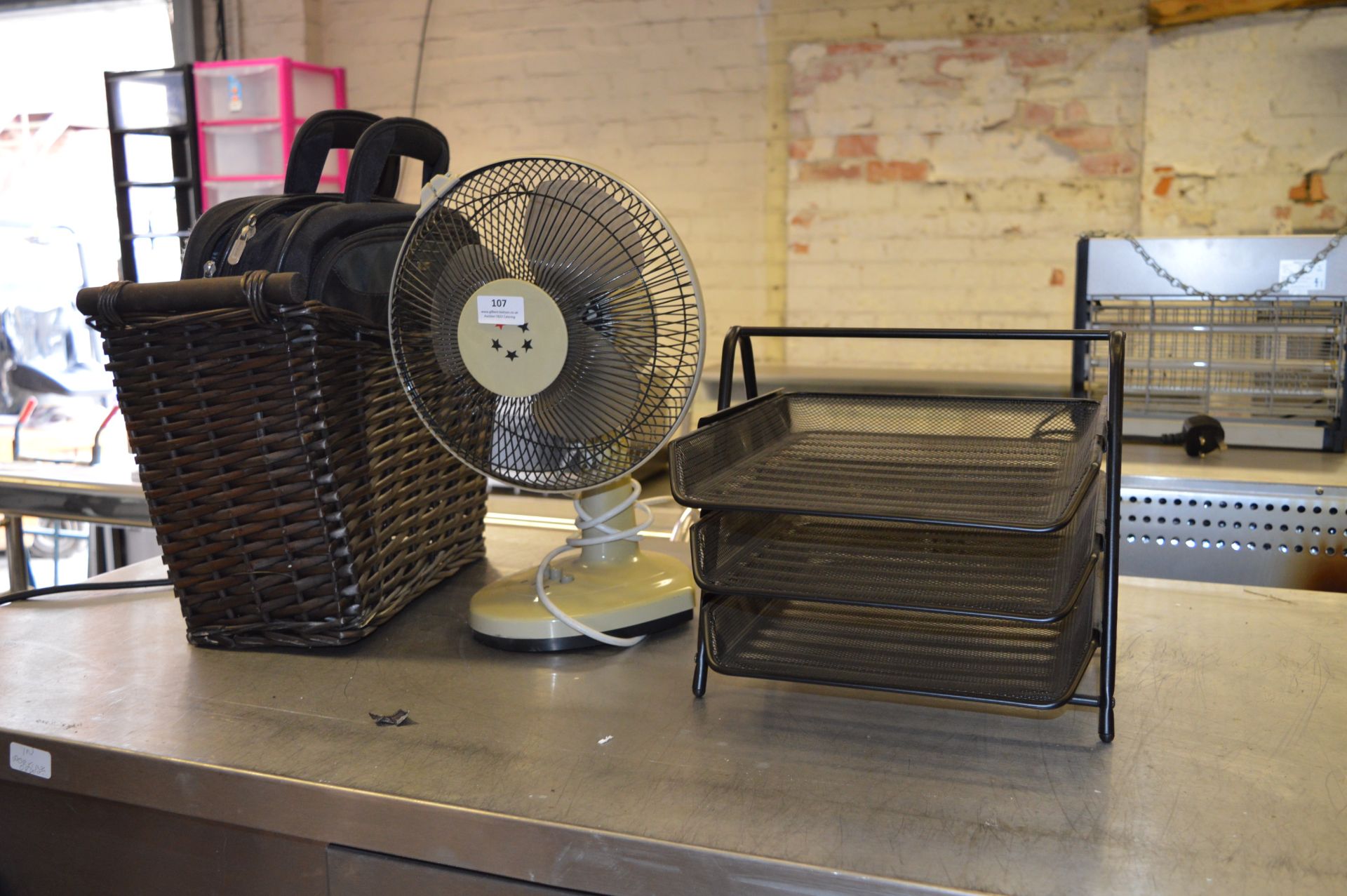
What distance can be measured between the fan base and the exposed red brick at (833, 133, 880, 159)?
2.66 m

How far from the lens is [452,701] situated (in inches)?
30.2

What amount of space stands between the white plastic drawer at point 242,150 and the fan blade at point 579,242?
330 centimetres

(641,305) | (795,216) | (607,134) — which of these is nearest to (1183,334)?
(641,305)

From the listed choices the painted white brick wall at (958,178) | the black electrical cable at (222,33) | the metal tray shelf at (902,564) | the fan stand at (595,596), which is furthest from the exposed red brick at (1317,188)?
the black electrical cable at (222,33)

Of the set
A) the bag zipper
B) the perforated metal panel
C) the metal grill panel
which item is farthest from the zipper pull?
the metal grill panel

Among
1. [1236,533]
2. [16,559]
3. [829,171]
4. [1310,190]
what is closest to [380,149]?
[1236,533]

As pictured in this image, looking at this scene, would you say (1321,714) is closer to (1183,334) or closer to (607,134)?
(1183,334)

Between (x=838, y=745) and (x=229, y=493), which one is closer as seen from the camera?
(x=838, y=745)

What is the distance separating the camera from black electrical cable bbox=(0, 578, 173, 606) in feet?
3.39

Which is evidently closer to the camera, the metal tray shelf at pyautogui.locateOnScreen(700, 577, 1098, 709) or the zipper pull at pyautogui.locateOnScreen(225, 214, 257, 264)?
the metal tray shelf at pyautogui.locateOnScreen(700, 577, 1098, 709)

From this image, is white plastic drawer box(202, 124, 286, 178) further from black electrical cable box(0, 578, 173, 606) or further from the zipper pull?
the zipper pull

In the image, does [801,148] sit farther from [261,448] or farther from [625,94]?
[261,448]

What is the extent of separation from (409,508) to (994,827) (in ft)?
1.96

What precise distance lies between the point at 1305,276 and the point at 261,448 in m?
1.59
